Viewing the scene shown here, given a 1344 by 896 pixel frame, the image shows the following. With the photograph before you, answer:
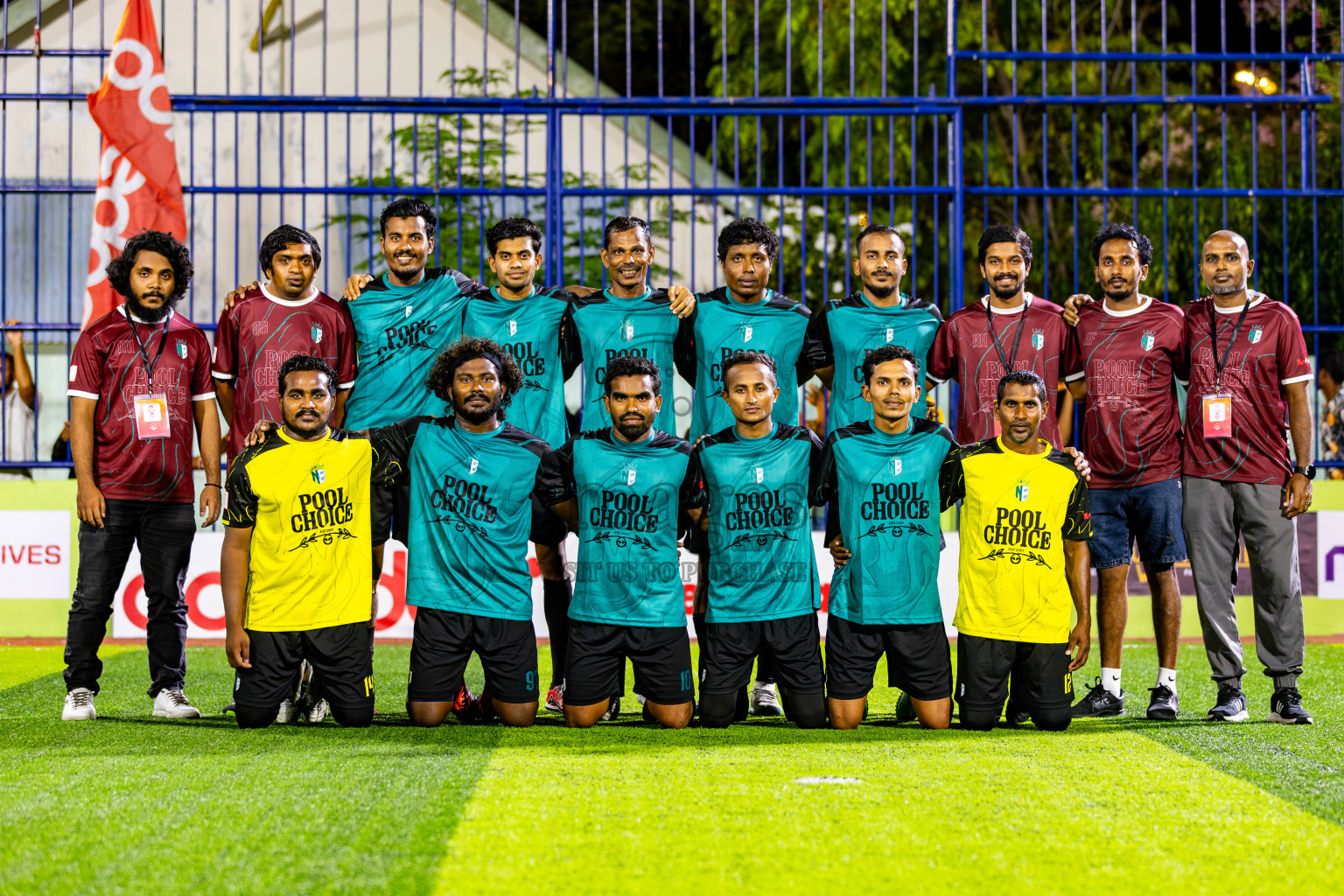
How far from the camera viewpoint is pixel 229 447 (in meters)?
5.78

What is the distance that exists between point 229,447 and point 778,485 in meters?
2.29

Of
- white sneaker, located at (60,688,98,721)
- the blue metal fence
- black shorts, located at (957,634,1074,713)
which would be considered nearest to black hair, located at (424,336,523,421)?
white sneaker, located at (60,688,98,721)

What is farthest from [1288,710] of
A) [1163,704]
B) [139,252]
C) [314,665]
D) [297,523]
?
[139,252]

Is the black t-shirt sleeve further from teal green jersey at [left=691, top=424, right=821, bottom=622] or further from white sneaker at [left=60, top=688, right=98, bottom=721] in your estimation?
white sneaker at [left=60, top=688, right=98, bottom=721]

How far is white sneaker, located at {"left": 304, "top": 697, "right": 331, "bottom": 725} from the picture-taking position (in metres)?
5.46

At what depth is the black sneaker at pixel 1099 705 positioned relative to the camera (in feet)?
18.7

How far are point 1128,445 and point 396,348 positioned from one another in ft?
10.0

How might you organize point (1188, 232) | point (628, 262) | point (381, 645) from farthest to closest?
point (1188, 232) → point (381, 645) → point (628, 262)

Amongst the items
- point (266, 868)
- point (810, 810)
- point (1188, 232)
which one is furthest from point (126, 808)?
point (1188, 232)

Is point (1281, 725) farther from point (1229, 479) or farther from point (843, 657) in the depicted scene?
Result: point (843, 657)

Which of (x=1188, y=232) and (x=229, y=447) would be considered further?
(x=1188, y=232)

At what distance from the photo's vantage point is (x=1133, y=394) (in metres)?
5.76

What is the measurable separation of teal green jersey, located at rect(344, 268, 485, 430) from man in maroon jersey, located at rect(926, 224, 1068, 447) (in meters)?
2.10

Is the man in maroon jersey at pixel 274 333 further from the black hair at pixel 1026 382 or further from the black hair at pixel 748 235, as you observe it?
the black hair at pixel 1026 382
